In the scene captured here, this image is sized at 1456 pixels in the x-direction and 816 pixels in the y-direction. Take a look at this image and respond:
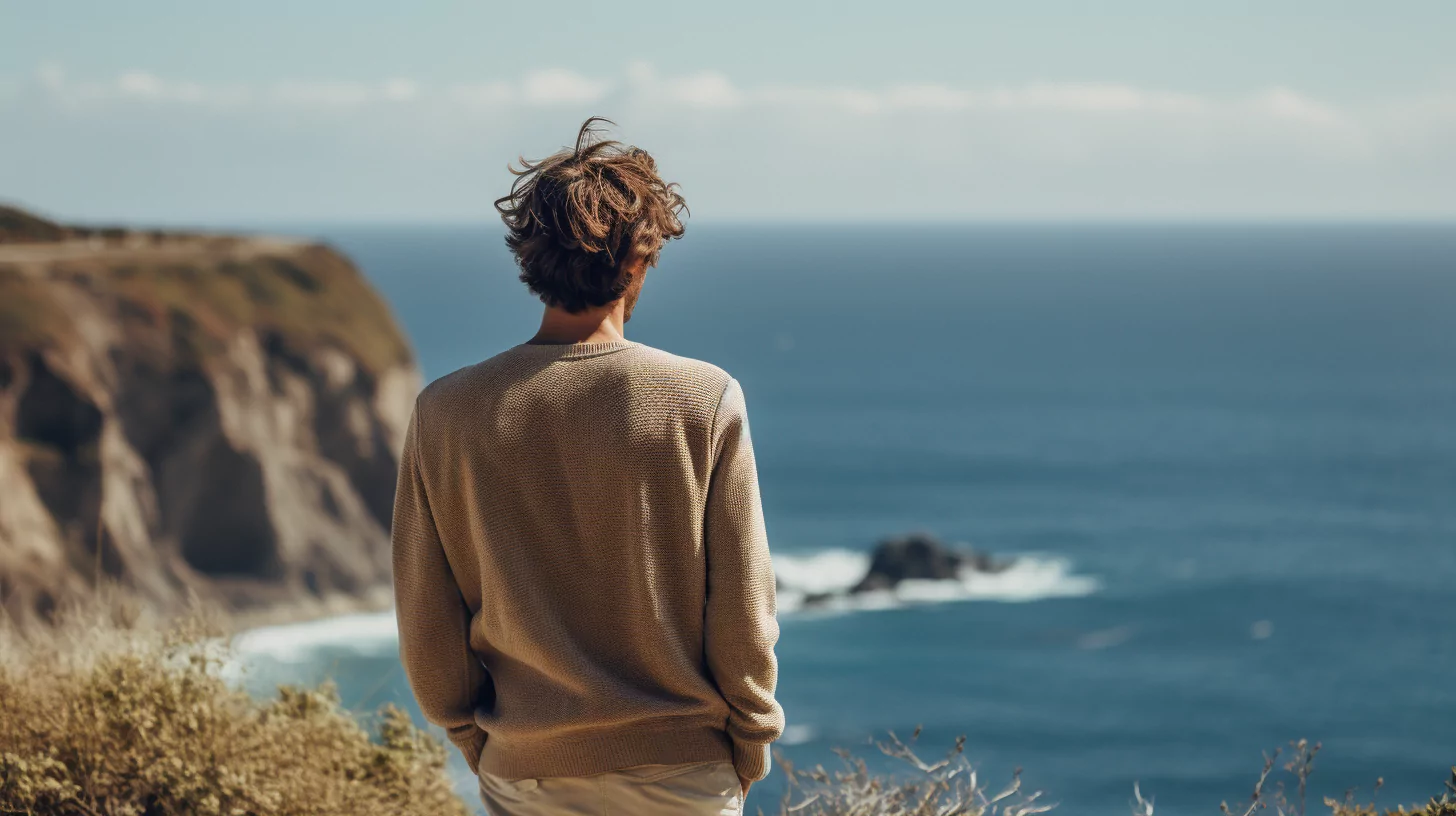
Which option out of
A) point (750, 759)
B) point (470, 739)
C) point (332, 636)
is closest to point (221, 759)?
point (470, 739)

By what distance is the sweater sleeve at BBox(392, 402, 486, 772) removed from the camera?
3.26m

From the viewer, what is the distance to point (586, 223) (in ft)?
9.77

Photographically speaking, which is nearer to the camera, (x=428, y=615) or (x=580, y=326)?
(x=580, y=326)

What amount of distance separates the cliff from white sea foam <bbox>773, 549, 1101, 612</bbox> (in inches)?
639

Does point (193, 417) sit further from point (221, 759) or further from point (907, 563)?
point (221, 759)

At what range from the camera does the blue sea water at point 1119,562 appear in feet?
133

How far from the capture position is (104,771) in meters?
4.93

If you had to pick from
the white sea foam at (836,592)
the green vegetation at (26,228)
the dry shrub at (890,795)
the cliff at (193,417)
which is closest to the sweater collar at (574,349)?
the dry shrub at (890,795)

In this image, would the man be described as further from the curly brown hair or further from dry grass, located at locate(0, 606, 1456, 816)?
dry grass, located at locate(0, 606, 1456, 816)

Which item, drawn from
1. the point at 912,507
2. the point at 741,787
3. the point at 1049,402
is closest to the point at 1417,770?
the point at 912,507

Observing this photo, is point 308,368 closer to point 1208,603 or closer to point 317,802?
point 1208,603

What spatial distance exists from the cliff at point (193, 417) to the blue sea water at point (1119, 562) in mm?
4264

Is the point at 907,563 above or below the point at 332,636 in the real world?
above

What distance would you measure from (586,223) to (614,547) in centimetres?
68
